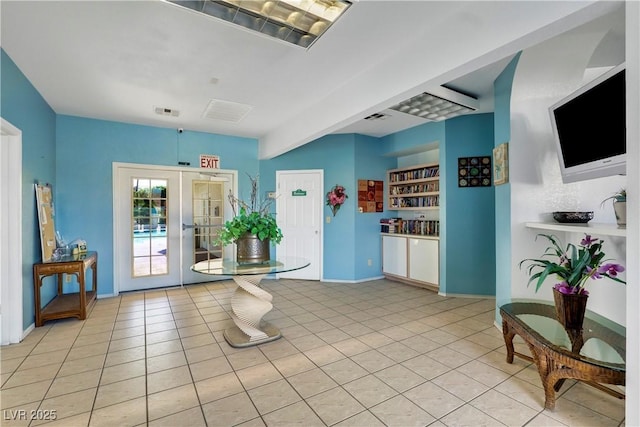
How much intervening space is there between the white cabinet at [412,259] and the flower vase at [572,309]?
2.47m

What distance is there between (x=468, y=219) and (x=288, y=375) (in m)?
3.38

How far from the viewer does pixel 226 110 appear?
3936 mm

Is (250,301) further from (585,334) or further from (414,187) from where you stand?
(414,187)

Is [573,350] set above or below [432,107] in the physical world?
below

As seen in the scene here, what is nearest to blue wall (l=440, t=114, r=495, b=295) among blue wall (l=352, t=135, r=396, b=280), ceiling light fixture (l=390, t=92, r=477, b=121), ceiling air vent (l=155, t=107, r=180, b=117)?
ceiling light fixture (l=390, t=92, r=477, b=121)

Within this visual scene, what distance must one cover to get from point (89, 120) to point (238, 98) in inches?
96.7

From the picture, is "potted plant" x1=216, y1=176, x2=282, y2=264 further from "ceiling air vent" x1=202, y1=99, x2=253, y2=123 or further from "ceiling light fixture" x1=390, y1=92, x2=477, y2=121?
"ceiling light fixture" x1=390, y1=92, x2=477, y2=121

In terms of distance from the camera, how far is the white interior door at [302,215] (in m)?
5.35

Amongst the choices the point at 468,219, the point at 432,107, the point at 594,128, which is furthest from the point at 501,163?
the point at 468,219

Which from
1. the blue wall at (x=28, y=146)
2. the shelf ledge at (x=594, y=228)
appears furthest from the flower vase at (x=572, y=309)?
the blue wall at (x=28, y=146)

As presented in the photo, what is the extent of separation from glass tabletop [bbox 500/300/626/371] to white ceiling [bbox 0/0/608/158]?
6.11 ft

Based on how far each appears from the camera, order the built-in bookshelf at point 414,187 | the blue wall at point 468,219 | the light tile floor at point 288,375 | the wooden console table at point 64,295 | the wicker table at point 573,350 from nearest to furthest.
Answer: the wicker table at point 573,350 → the light tile floor at point 288,375 → the wooden console table at point 64,295 → the blue wall at point 468,219 → the built-in bookshelf at point 414,187

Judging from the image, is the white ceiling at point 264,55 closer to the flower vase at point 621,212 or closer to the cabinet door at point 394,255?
the flower vase at point 621,212

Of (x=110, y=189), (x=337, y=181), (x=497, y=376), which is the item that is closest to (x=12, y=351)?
(x=110, y=189)
